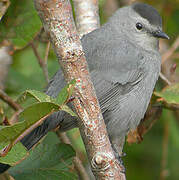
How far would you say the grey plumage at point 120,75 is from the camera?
10.5 feet

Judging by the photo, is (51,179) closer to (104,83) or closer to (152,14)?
(104,83)

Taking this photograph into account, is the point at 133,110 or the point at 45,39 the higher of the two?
the point at 45,39

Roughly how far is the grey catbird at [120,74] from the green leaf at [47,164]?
0.30 m

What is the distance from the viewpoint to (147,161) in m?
4.71

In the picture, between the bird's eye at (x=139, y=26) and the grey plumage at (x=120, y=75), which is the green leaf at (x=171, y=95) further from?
the bird's eye at (x=139, y=26)

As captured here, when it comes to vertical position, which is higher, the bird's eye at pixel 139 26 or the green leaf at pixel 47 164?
the bird's eye at pixel 139 26

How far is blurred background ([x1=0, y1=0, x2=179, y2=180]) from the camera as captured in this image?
10.1 ft

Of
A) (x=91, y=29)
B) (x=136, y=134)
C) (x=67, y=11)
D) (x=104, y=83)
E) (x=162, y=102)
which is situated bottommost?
(x=136, y=134)

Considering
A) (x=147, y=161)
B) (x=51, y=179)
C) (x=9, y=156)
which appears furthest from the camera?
(x=147, y=161)

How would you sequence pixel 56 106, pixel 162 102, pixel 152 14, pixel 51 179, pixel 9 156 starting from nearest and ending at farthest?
1. pixel 56 106
2. pixel 9 156
3. pixel 51 179
4. pixel 162 102
5. pixel 152 14

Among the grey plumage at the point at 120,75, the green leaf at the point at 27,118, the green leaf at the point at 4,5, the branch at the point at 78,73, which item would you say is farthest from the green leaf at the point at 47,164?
the green leaf at the point at 4,5

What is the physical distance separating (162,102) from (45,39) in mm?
1253

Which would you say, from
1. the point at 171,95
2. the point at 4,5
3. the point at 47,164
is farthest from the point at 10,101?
the point at 171,95

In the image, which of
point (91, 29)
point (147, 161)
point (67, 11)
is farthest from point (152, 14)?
point (147, 161)
